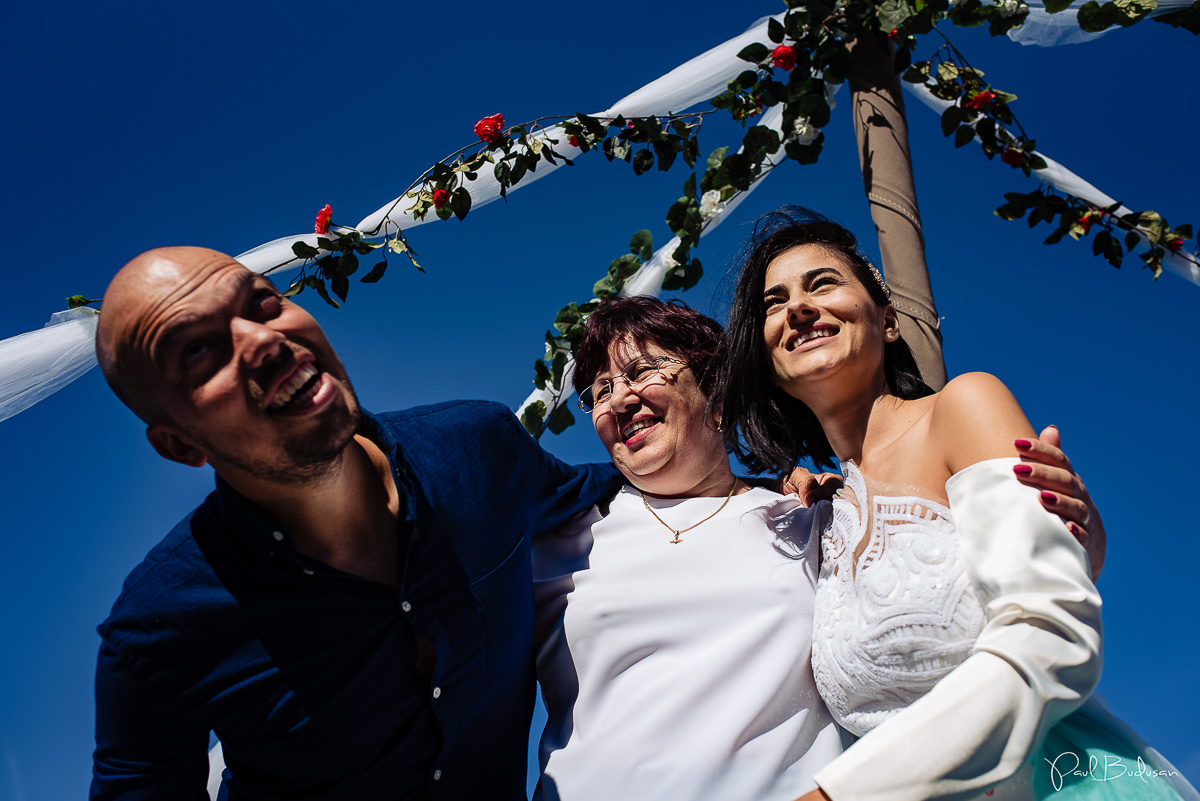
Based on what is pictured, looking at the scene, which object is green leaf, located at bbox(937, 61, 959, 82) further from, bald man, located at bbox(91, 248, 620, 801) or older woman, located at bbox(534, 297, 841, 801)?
bald man, located at bbox(91, 248, 620, 801)

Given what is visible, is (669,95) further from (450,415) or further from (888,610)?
(888,610)

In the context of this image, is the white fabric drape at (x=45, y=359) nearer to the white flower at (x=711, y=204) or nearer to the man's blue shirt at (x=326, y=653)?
the man's blue shirt at (x=326, y=653)

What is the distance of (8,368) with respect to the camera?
2.44 m

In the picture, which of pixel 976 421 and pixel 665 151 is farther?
pixel 665 151

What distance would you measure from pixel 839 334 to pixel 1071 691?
3.64 ft

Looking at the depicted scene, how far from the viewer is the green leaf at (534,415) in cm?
351

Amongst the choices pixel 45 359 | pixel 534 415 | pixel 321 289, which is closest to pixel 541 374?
pixel 534 415

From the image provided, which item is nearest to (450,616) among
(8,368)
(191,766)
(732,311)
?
(191,766)

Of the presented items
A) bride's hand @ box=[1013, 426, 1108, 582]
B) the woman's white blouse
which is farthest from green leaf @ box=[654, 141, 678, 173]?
bride's hand @ box=[1013, 426, 1108, 582]

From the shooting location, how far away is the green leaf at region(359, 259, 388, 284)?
3195 millimetres

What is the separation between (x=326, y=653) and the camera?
204cm

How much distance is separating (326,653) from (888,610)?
151cm

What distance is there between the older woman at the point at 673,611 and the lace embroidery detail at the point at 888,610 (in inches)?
7.1

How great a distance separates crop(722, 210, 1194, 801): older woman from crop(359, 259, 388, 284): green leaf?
60.4 inches
